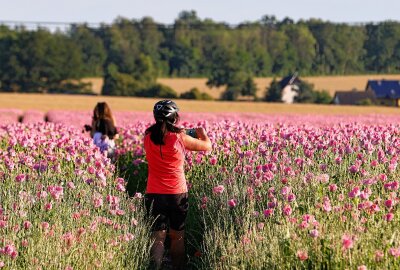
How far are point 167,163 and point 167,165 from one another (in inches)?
0.8

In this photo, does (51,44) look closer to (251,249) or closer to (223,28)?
(223,28)

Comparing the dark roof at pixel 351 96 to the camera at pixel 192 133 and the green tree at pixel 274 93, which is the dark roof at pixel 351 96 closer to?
the green tree at pixel 274 93

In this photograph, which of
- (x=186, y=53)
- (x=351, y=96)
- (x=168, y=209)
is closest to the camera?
(x=168, y=209)

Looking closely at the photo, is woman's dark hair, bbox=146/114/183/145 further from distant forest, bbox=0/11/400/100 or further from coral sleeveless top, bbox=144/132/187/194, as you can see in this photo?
distant forest, bbox=0/11/400/100

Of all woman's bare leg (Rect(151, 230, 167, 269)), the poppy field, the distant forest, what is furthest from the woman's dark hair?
the distant forest

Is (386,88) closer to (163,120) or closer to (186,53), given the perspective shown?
(186,53)

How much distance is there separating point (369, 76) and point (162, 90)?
49.8m

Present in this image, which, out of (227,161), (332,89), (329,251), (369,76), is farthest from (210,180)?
(369,76)

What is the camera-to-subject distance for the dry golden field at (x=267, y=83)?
339ft

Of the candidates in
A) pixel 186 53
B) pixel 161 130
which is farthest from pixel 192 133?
pixel 186 53

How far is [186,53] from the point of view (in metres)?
121

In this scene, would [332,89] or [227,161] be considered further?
[332,89]

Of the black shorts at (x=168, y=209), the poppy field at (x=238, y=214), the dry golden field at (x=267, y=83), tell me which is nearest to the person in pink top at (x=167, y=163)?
the black shorts at (x=168, y=209)

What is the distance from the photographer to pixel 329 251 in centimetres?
638
